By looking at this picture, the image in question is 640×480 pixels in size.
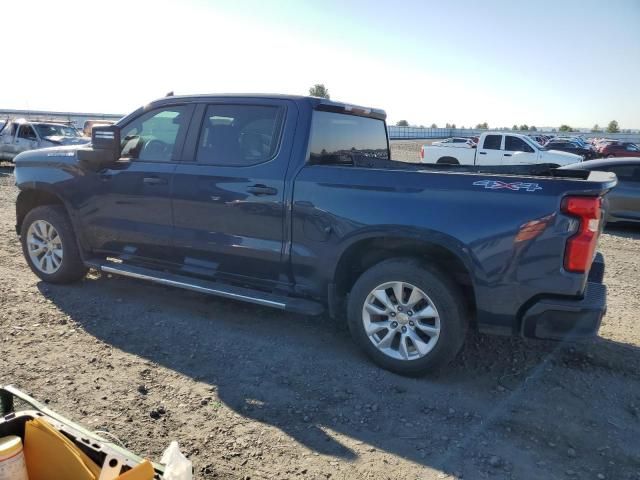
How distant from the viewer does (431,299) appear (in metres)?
3.61

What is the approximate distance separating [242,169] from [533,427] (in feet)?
9.39

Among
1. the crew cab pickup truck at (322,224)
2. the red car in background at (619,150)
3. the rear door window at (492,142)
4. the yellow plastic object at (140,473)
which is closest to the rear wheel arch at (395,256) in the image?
the crew cab pickup truck at (322,224)

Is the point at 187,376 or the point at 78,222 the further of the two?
the point at 78,222

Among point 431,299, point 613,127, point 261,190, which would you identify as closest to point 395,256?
point 431,299

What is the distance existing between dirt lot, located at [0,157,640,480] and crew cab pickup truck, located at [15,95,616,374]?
1.29 ft

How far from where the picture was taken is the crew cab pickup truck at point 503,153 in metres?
17.2

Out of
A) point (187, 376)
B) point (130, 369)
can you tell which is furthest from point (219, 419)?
point (130, 369)

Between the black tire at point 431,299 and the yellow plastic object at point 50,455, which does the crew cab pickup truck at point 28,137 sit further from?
the yellow plastic object at point 50,455

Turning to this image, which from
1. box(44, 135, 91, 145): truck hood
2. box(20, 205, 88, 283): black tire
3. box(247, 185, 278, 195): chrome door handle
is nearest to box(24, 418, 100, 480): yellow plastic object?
box(247, 185, 278, 195): chrome door handle

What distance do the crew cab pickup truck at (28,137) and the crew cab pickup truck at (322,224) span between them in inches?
495

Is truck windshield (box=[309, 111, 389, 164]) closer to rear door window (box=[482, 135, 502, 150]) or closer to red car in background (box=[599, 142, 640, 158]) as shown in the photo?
rear door window (box=[482, 135, 502, 150])

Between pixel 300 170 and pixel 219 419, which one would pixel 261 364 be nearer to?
pixel 219 419

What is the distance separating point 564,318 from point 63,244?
4.69 m

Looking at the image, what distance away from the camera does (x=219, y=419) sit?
3201 mm
